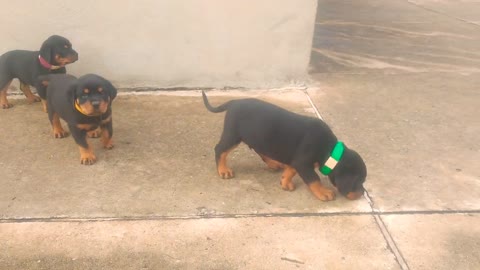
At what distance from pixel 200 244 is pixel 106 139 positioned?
1.61 meters

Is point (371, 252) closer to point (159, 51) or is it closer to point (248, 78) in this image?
point (248, 78)

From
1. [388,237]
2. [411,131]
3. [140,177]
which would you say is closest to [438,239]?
[388,237]

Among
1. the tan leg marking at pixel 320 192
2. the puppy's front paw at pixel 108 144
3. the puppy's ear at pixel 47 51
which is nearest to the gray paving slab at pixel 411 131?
the tan leg marking at pixel 320 192

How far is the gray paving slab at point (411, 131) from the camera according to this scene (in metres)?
3.56

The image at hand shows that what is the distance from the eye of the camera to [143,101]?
17.1 feet

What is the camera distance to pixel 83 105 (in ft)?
11.6

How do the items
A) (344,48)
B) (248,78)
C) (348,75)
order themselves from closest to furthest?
(248,78), (348,75), (344,48)

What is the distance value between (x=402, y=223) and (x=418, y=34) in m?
6.58

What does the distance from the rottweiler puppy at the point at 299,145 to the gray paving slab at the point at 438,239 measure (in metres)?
0.40

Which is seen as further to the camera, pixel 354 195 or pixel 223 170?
pixel 223 170

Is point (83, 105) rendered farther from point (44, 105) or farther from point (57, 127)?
point (44, 105)

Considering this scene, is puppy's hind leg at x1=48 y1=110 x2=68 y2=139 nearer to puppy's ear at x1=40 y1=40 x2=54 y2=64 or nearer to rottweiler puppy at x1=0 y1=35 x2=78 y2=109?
rottweiler puppy at x1=0 y1=35 x2=78 y2=109

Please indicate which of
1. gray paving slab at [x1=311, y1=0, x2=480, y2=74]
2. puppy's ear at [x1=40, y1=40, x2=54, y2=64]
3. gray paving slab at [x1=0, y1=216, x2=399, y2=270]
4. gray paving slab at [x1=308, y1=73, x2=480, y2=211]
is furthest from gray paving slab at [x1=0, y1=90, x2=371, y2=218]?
gray paving slab at [x1=311, y1=0, x2=480, y2=74]

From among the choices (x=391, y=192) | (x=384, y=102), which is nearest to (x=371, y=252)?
(x=391, y=192)
